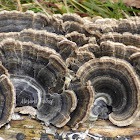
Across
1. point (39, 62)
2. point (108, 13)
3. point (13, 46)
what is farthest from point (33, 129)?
point (108, 13)

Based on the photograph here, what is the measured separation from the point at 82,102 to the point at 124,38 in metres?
1.12

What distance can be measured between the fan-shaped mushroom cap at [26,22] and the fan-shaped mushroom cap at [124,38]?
74cm

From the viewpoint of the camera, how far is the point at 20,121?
289 cm

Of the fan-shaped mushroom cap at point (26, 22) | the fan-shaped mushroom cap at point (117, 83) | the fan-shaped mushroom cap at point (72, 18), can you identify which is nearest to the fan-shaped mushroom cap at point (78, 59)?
the fan-shaped mushroom cap at point (117, 83)

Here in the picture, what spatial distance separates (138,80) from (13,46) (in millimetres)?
1640

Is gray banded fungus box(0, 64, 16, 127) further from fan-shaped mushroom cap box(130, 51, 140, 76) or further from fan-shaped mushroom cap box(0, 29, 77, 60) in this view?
fan-shaped mushroom cap box(130, 51, 140, 76)

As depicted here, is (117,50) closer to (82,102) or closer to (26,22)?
(82,102)

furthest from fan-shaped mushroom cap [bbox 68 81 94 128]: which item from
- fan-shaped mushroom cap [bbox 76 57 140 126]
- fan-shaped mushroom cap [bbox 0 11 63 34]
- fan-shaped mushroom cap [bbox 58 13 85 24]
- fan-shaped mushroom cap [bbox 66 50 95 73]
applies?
fan-shaped mushroom cap [bbox 58 13 85 24]

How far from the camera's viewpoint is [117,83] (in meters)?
2.77

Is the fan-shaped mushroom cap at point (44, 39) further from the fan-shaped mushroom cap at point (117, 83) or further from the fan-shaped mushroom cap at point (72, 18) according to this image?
the fan-shaped mushroom cap at point (72, 18)

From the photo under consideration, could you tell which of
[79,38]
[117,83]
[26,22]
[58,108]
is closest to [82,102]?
[58,108]

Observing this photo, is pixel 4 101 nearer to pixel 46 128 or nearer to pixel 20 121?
pixel 20 121

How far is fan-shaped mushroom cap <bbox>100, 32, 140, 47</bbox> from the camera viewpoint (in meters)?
3.02

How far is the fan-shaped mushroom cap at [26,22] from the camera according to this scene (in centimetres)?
338
